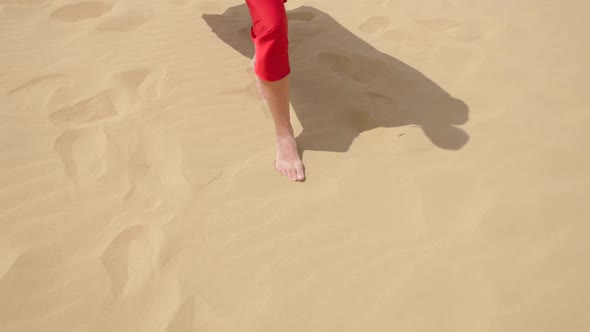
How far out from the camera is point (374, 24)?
3287 millimetres

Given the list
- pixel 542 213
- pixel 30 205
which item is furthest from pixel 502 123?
pixel 30 205

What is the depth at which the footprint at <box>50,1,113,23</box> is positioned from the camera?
122 inches

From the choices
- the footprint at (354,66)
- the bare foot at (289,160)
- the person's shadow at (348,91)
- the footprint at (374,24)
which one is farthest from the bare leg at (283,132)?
the footprint at (374,24)

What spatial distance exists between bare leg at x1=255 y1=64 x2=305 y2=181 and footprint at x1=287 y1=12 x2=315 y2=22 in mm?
1526

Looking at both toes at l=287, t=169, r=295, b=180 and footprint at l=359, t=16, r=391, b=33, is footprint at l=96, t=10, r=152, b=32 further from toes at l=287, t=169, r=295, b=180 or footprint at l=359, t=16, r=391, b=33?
toes at l=287, t=169, r=295, b=180

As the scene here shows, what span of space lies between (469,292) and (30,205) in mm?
1778

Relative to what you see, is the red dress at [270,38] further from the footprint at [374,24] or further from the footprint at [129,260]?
the footprint at [374,24]


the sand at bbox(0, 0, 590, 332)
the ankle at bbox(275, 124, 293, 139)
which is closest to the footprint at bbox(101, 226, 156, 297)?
the sand at bbox(0, 0, 590, 332)

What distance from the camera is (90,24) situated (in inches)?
118

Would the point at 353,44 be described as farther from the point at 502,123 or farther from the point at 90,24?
the point at 90,24

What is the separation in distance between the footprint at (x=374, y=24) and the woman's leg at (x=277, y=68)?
1.46 meters

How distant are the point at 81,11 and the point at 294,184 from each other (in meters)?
2.34

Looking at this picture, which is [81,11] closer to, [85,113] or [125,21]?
[125,21]

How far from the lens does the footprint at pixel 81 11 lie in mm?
3092
